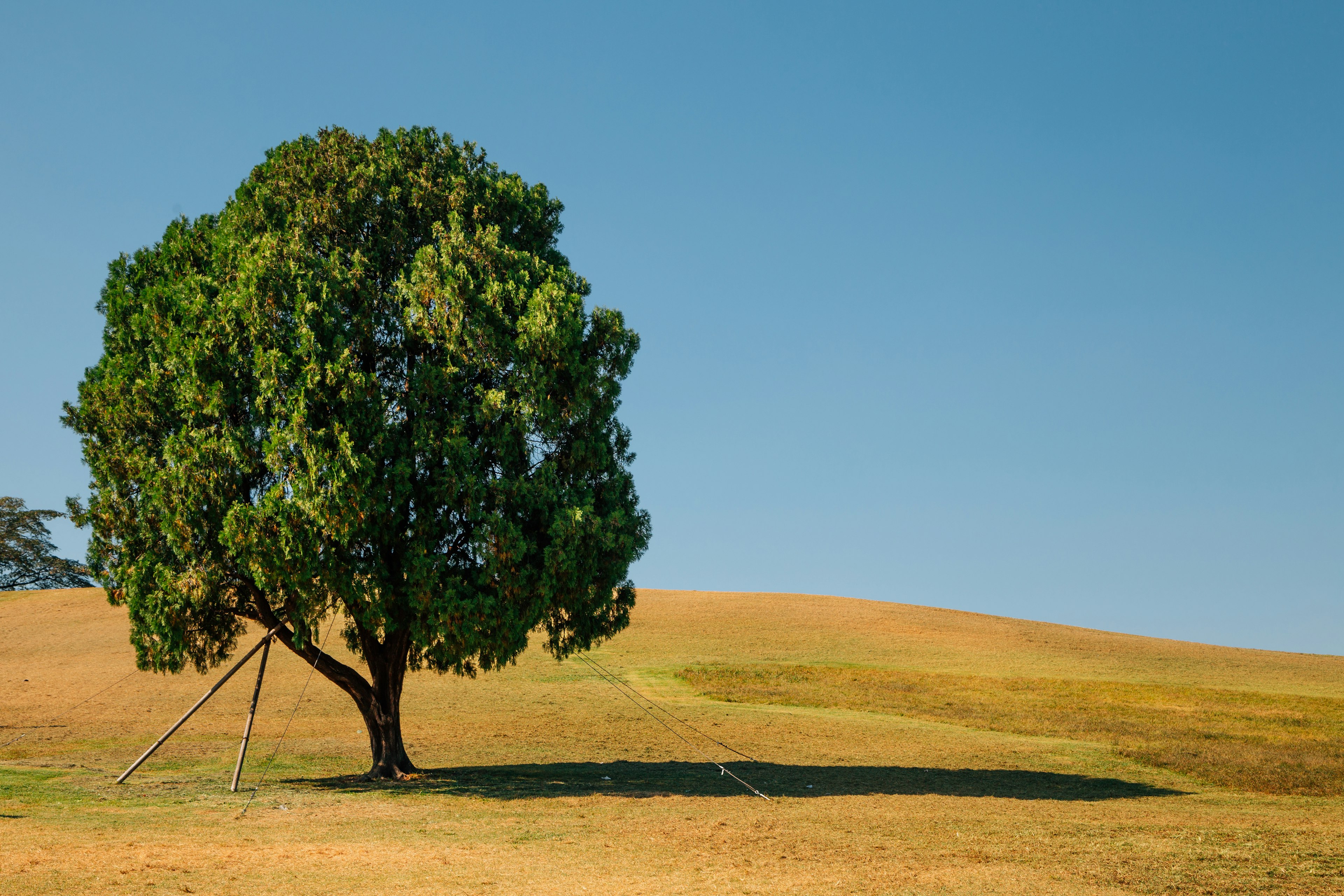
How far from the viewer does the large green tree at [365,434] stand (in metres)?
21.3

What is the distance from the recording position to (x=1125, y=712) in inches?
1581

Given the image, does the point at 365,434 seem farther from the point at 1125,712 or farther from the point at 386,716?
the point at 1125,712

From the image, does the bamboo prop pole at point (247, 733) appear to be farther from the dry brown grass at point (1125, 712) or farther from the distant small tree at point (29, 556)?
the distant small tree at point (29, 556)

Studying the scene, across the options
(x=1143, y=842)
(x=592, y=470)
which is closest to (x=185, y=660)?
(x=592, y=470)

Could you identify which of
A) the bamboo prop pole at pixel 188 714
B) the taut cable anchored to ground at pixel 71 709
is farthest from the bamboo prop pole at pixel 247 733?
the taut cable anchored to ground at pixel 71 709

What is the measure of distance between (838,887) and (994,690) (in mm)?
35245

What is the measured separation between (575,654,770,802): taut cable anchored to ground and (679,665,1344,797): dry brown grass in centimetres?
331

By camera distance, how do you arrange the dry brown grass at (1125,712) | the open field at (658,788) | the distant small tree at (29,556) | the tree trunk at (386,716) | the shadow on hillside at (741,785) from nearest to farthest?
1. the open field at (658,788)
2. the shadow on hillside at (741,785)
3. the tree trunk at (386,716)
4. the dry brown grass at (1125,712)
5. the distant small tree at (29,556)

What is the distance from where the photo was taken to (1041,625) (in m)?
76.8

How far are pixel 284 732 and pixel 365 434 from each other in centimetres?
1572

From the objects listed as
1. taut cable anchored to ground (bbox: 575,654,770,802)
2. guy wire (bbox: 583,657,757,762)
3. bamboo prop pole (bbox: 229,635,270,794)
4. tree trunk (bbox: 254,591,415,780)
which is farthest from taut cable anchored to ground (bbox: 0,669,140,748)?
guy wire (bbox: 583,657,757,762)

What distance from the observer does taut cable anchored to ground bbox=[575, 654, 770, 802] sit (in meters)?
23.9

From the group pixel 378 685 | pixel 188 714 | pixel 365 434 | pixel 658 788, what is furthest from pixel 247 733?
pixel 658 788

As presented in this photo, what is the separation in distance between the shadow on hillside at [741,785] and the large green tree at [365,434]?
211 cm
